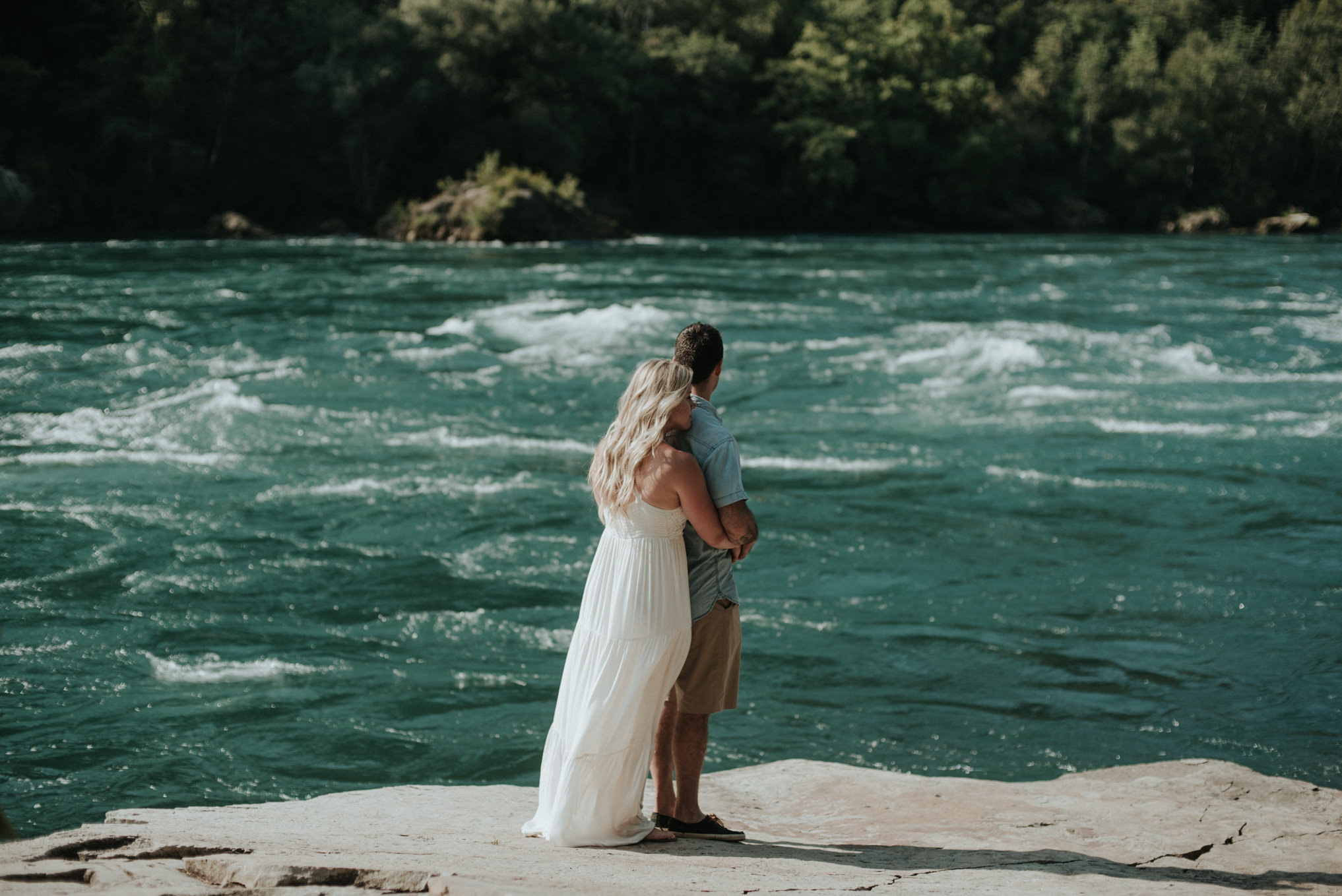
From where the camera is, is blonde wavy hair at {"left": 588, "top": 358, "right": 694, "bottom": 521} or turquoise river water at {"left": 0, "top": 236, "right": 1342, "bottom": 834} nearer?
blonde wavy hair at {"left": 588, "top": 358, "right": 694, "bottom": 521}

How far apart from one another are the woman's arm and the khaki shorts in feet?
0.86

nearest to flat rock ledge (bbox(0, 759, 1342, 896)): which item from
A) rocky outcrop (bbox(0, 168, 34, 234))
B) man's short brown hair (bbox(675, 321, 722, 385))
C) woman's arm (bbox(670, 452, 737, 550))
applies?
woman's arm (bbox(670, 452, 737, 550))

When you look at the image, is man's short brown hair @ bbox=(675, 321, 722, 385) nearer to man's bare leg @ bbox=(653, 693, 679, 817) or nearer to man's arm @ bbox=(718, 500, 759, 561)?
man's arm @ bbox=(718, 500, 759, 561)

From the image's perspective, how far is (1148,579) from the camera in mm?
7895

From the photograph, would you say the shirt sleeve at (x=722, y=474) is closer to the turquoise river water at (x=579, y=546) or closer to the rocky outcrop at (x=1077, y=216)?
the turquoise river water at (x=579, y=546)

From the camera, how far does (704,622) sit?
3746 millimetres

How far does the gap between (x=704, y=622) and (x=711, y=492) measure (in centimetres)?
46

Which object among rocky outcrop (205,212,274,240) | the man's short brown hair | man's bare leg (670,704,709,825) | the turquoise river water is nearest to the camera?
the man's short brown hair

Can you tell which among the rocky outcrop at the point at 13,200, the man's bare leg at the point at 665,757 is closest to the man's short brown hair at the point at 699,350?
the man's bare leg at the point at 665,757

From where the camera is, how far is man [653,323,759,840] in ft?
11.9

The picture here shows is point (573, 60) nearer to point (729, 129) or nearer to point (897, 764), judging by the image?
point (729, 129)

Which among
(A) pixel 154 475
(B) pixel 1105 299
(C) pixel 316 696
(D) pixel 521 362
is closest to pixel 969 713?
(C) pixel 316 696

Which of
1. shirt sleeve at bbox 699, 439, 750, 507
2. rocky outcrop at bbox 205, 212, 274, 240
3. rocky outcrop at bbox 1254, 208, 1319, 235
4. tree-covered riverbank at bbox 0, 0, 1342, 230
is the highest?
tree-covered riverbank at bbox 0, 0, 1342, 230

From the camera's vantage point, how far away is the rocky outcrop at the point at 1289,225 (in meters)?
50.4
